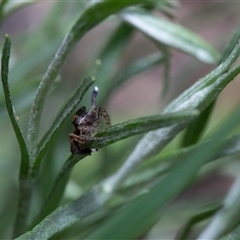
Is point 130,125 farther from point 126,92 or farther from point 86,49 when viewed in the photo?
point 126,92

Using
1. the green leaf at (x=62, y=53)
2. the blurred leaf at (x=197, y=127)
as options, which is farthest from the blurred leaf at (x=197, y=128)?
the green leaf at (x=62, y=53)

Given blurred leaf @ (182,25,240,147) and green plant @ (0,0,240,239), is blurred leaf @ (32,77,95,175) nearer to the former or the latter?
green plant @ (0,0,240,239)

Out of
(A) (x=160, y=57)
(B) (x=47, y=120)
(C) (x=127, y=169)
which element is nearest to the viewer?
(C) (x=127, y=169)

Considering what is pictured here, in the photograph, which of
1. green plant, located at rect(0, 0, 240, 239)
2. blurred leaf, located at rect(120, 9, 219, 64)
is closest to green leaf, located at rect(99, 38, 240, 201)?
green plant, located at rect(0, 0, 240, 239)

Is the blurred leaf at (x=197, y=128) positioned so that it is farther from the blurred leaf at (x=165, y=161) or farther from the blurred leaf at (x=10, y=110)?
the blurred leaf at (x=10, y=110)

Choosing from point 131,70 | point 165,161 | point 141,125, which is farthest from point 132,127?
point 131,70

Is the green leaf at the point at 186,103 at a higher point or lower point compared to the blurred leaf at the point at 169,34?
lower

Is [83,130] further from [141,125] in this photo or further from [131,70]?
[131,70]

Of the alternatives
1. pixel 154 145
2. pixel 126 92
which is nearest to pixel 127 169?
pixel 154 145
